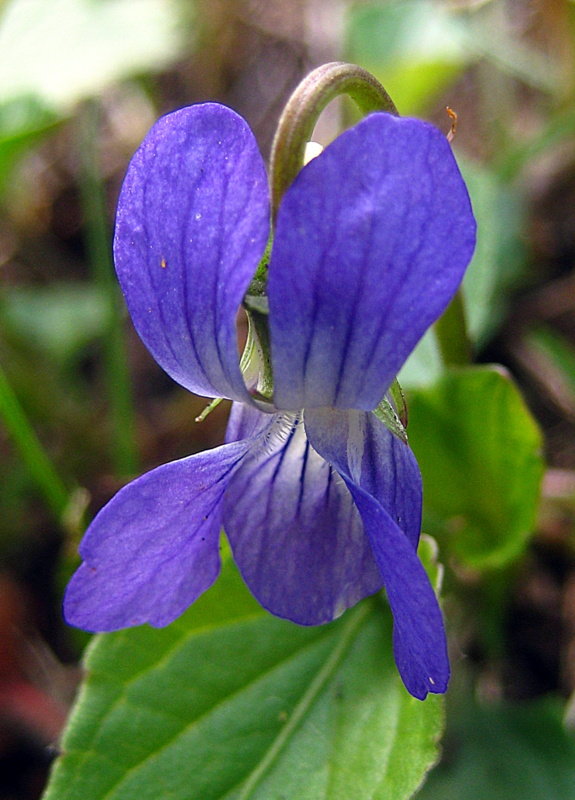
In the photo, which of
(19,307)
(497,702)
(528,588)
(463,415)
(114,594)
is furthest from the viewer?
(19,307)

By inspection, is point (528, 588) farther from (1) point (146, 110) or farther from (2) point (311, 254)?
(1) point (146, 110)

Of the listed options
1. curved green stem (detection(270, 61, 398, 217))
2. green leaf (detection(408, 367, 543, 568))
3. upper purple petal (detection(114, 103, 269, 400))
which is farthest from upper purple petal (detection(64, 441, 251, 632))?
green leaf (detection(408, 367, 543, 568))

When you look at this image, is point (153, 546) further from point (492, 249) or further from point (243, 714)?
point (492, 249)

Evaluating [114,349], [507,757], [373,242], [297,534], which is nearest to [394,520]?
[297,534]

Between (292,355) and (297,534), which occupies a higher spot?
(292,355)

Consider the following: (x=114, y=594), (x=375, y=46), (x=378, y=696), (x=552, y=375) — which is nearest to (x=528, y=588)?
(x=552, y=375)

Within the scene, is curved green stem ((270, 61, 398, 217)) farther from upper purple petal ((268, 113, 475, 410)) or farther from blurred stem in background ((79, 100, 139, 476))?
blurred stem in background ((79, 100, 139, 476))
